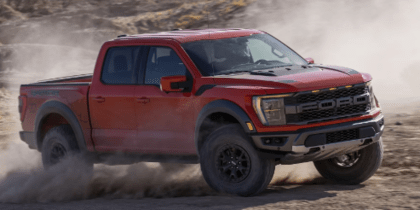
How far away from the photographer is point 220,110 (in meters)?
6.64

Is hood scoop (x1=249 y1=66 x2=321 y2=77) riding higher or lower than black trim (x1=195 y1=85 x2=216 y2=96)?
higher

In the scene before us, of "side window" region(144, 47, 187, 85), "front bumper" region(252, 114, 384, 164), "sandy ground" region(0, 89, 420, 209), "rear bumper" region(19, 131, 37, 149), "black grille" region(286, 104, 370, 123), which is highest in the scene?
"side window" region(144, 47, 187, 85)

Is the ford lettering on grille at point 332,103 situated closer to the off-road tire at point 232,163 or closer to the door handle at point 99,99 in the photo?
the off-road tire at point 232,163

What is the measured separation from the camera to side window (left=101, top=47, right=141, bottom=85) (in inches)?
301

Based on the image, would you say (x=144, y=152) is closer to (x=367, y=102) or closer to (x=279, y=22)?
(x=367, y=102)

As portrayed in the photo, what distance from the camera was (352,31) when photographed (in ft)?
76.7

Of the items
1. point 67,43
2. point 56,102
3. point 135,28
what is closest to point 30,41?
point 67,43

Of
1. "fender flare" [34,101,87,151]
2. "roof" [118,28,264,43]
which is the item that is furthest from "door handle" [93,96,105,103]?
"roof" [118,28,264,43]

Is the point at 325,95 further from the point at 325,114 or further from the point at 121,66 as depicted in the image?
the point at 121,66

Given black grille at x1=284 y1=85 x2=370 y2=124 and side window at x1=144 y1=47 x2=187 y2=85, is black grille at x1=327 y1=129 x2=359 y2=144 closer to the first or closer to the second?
black grille at x1=284 y1=85 x2=370 y2=124

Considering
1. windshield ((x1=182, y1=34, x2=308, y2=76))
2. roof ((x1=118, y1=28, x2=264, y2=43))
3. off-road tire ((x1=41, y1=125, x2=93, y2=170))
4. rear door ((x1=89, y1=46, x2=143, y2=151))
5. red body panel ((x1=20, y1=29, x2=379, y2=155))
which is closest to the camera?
red body panel ((x1=20, y1=29, x2=379, y2=155))

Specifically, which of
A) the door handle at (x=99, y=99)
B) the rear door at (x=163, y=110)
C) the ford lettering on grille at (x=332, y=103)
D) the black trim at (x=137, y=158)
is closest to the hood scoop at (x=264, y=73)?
the ford lettering on grille at (x=332, y=103)

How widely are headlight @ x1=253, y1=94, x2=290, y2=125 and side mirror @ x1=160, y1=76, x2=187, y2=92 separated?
0.83m

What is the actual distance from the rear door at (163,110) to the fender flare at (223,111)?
13cm
